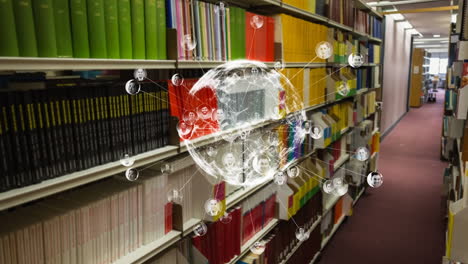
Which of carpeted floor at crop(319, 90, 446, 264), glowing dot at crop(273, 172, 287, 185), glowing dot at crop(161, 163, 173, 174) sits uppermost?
glowing dot at crop(161, 163, 173, 174)

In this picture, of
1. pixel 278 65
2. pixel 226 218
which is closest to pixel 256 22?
pixel 278 65

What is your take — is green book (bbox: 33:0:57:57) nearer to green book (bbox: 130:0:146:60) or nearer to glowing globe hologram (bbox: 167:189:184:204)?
green book (bbox: 130:0:146:60)

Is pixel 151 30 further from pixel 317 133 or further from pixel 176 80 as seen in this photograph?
pixel 317 133

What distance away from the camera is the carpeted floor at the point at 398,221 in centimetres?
343

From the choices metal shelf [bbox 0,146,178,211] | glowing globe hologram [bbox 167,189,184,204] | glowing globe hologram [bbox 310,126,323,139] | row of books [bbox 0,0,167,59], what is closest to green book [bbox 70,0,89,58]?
row of books [bbox 0,0,167,59]

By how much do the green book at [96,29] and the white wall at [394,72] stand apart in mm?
7712

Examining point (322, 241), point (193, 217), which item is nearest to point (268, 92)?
point (193, 217)

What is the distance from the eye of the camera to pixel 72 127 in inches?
45.9

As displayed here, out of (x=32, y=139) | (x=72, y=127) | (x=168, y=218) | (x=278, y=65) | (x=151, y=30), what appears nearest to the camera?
(x=32, y=139)

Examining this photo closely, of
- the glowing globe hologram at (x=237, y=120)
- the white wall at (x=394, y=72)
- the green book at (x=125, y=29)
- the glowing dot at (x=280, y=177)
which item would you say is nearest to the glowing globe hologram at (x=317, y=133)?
the glowing globe hologram at (x=237, y=120)

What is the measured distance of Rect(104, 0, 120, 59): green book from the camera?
122cm

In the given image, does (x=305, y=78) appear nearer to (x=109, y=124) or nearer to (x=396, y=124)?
(x=109, y=124)

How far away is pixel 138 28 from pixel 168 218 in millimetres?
869

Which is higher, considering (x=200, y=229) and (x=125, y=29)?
(x=125, y=29)
